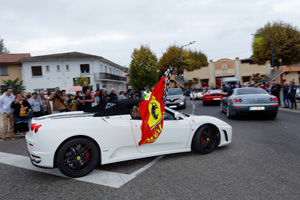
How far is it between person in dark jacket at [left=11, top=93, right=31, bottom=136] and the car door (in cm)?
516

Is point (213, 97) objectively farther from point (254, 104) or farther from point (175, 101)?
point (254, 104)

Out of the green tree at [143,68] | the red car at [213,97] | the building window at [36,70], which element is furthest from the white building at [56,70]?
the red car at [213,97]

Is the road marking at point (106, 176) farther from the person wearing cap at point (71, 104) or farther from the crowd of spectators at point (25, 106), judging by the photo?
the person wearing cap at point (71, 104)

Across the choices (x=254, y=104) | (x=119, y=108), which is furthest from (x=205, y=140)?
(x=254, y=104)

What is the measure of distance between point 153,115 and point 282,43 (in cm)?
4836

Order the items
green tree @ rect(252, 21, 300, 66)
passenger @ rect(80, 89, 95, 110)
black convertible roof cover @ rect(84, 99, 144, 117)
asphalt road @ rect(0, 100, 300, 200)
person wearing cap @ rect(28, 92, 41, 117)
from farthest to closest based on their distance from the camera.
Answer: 1. green tree @ rect(252, 21, 300, 66)
2. passenger @ rect(80, 89, 95, 110)
3. person wearing cap @ rect(28, 92, 41, 117)
4. black convertible roof cover @ rect(84, 99, 144, 117)
5. asphalt road @ rect(0, 100, 300, 200)

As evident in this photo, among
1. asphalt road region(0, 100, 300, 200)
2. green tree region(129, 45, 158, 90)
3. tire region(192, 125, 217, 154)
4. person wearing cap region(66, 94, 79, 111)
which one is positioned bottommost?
asphalt road region(0, 100, 300, 200)

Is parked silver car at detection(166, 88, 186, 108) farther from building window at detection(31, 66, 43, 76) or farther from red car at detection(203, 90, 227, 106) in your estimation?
building window at detection(31, 66, 43, 76)

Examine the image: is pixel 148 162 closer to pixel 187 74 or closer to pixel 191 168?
pixel 191 168

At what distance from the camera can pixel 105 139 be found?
3824 mm

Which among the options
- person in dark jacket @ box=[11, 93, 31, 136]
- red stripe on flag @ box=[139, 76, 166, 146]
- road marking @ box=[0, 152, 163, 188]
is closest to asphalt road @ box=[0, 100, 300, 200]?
road marking @ box=[0, 152, 163, 188]

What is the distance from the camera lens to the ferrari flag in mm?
4121

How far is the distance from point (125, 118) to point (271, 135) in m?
4.24

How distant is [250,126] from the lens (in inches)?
296
